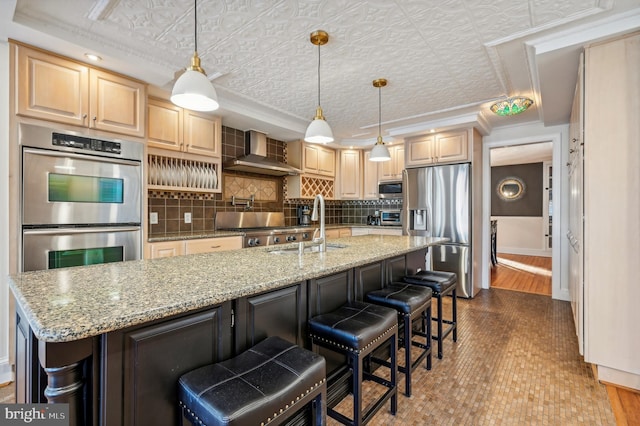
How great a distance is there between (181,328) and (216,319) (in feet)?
0.45

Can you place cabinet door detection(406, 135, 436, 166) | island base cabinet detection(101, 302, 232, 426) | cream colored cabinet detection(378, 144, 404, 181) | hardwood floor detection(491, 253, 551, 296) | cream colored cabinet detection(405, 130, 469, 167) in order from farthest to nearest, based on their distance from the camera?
cream colored cabinet detection(378, 144, 404, 181) → hardwood floor detection(491, 253, 551, 296) → cabinet door detection(406, 135, 436, 166) → cream colored cabinet detection(405, 130, 469, 167) → island base cabinet detection(101, 302, 232, 426)

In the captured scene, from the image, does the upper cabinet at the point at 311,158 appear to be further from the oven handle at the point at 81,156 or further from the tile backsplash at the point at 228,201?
the oven handle at the point at 81,156

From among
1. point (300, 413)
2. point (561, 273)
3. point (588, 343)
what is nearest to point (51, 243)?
point (300, 413)

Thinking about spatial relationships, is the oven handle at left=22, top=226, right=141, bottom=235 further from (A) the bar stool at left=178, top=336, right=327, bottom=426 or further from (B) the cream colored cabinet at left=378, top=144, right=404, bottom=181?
(B) the cream colored cabinet at left=378, top=144, right=404, bottom=181

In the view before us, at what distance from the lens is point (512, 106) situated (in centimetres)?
337

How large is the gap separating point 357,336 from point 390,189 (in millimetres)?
3836

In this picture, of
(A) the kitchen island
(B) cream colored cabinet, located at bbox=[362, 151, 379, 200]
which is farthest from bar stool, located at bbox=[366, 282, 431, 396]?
(B) cream colored cabinet, located at bbox=[362, 151, 379, 200]

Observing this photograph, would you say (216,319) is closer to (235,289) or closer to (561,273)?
(235,289)

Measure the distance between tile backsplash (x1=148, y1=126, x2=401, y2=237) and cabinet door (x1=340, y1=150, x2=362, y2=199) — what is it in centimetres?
45

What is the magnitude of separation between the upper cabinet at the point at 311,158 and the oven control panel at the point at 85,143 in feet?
8.72

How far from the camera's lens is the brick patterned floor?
1683 millimetres

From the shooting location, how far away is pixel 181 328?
109cm

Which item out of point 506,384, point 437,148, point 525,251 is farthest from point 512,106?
point 525,251

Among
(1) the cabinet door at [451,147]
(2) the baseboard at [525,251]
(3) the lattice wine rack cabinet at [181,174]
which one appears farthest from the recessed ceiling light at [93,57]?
(2) the baseboard at [525,251]
